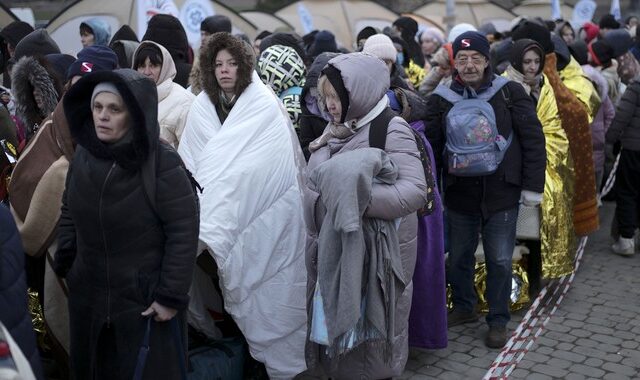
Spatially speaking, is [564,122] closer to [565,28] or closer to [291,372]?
[291,372]

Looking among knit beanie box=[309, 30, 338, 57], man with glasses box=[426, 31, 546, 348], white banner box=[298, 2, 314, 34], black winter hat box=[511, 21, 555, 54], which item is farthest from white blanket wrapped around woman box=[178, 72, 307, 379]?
white banner box=[298, 2, 314, 34]

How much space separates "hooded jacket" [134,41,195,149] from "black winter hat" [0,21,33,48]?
2.83 meters

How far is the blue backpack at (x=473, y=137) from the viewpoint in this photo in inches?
185

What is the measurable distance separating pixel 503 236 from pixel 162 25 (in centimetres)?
320

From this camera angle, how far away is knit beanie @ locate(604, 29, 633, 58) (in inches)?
360

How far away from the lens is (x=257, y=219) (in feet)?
13.3

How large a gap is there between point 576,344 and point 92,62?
11.5 ft

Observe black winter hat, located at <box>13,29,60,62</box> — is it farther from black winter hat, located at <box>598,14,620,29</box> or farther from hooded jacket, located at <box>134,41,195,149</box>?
black winter hat, located at <box>598,14,620,29</box>

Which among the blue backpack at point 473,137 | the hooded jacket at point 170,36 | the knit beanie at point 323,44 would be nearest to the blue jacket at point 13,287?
the blue backpack at point 473,137

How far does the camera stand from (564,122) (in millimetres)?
5988

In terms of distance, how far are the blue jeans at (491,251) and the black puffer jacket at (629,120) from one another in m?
2.38

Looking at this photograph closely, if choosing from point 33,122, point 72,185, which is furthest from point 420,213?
point 33,122

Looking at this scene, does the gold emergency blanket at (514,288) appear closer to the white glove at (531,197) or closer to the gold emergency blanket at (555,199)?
the gold emergency blanket at (555,199)

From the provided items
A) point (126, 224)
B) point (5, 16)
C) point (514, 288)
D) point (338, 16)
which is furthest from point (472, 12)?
point (126, 224)
